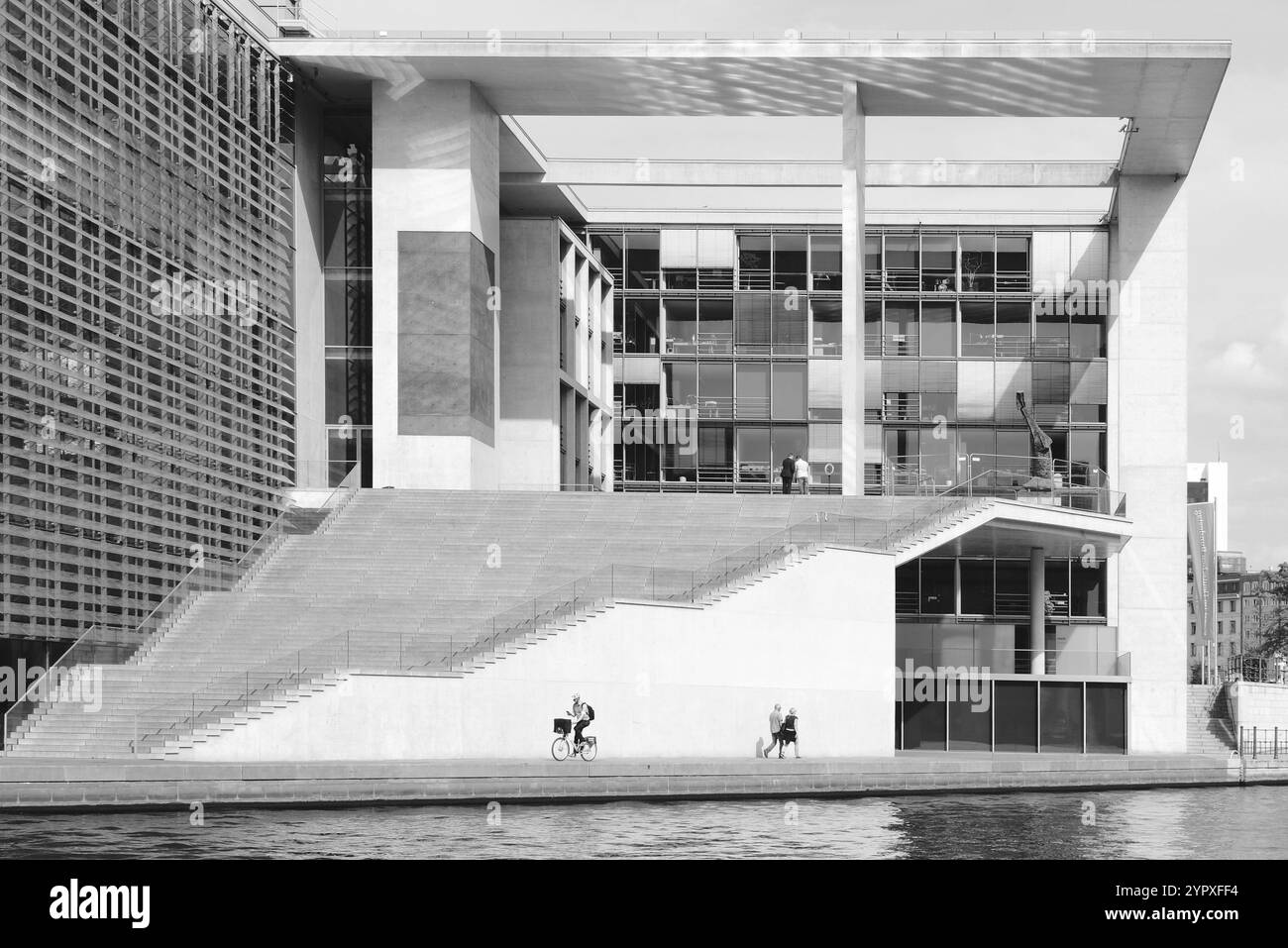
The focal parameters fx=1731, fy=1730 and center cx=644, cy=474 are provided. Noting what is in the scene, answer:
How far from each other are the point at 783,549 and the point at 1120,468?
15.2 m

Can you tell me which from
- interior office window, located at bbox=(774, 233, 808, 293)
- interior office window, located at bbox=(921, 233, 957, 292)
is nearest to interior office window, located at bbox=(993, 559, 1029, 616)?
interior office window, located at bbox=(921, 233, 957, 292)

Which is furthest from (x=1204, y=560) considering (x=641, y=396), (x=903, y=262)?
(x=641, y=396)

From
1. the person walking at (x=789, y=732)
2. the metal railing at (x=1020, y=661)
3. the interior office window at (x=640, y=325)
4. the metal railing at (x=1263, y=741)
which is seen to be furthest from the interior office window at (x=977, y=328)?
the person walking at (x=789, y=732)

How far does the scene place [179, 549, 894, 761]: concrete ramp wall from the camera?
26.6 metres

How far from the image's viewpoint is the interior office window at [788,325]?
52.6 metres

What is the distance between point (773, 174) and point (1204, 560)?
51.6 ft

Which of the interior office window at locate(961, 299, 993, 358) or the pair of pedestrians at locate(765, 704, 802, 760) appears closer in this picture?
the pair of pedestrians at locate(765, 704, 802, 760)

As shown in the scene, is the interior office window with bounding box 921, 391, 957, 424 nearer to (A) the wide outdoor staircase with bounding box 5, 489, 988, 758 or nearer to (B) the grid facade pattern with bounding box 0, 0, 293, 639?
(A) the wide outdoor staircase with bounding box 5, 489, 988, 758

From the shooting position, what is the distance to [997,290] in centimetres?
4981

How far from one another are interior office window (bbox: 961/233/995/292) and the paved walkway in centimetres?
2352

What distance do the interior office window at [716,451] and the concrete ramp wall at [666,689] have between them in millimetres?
21145

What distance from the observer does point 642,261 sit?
54.8 metres

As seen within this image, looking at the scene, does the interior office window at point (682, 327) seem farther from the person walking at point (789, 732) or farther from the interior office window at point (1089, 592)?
the person walking at point (789, 732)
